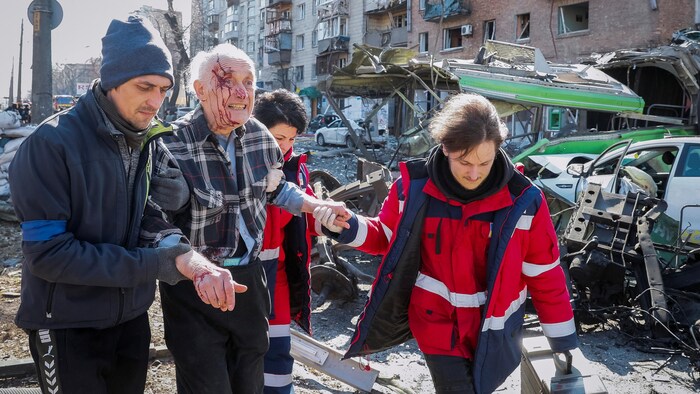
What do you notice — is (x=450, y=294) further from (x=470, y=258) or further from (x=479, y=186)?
(x=479, y=186)

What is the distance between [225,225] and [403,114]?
643 inches

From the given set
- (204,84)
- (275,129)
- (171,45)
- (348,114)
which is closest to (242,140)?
(204,84)

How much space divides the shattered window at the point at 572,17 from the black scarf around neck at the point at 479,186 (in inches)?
994

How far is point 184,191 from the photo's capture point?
7.32 ft

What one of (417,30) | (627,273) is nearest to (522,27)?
(417,30)

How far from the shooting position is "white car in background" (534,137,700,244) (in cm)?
705

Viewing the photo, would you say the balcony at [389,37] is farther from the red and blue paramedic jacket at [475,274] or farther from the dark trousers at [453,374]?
the dark trousers at [453,374]

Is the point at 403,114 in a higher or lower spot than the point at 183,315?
higher

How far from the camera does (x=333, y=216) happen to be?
2.66m

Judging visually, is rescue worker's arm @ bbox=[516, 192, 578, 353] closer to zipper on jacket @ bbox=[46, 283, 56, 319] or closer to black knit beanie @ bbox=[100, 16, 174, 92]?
black knit beanie @ bbox=[100, 16, 174, 92]

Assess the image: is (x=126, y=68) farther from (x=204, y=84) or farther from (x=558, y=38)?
(x=558, y=38)

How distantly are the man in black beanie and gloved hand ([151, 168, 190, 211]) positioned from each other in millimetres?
96

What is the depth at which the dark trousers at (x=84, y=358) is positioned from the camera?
188 centimetres

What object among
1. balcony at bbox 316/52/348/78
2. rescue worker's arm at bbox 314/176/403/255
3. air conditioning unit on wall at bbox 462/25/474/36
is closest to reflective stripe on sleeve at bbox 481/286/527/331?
rescue worker's arm at bbox 314/176/403/255
